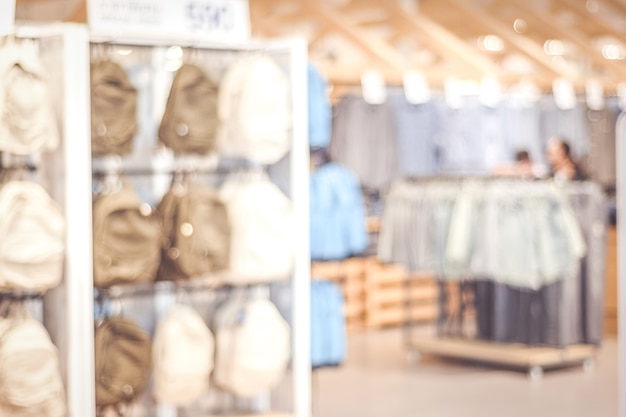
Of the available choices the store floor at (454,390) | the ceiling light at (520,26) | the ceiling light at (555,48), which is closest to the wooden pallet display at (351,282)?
the store floor at (454,390)

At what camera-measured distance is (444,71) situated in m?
10.5

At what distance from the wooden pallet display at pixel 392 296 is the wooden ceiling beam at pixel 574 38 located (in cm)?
282

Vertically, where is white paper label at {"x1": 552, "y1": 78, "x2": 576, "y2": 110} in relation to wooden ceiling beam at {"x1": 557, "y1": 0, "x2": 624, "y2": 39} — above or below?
below

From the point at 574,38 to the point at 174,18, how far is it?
7.75 m

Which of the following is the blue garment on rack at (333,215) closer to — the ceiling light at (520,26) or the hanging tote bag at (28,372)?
the hanging tote bag at (28,372)

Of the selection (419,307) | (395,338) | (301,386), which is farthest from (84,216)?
(419,307)

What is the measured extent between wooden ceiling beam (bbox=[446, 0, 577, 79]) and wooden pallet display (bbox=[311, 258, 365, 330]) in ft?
8.52

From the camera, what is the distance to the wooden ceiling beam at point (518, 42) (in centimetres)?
1153

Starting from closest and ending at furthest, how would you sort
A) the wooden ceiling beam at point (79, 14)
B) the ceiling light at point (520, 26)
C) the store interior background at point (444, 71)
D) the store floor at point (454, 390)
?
the store floor at point (454, 390) → the store interior background at point (444, 71) → the wooden ceiling beam at point (79, 14) → the ceiling light at point (520, 26)

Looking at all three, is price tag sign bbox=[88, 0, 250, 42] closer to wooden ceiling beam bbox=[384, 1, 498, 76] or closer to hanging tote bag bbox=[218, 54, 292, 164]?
hanging tote bag bbox=[218, 54, 292, 164]

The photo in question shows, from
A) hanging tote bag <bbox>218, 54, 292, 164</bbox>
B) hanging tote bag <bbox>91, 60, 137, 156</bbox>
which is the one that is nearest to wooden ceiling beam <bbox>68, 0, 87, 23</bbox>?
hanging tote bag <bbox>218, 54, 292, 164</bbox>

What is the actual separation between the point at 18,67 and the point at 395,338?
6.74 metres

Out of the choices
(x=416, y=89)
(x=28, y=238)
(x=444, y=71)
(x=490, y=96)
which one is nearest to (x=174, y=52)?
(x=28, y=238)

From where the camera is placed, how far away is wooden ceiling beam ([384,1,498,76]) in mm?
10609
